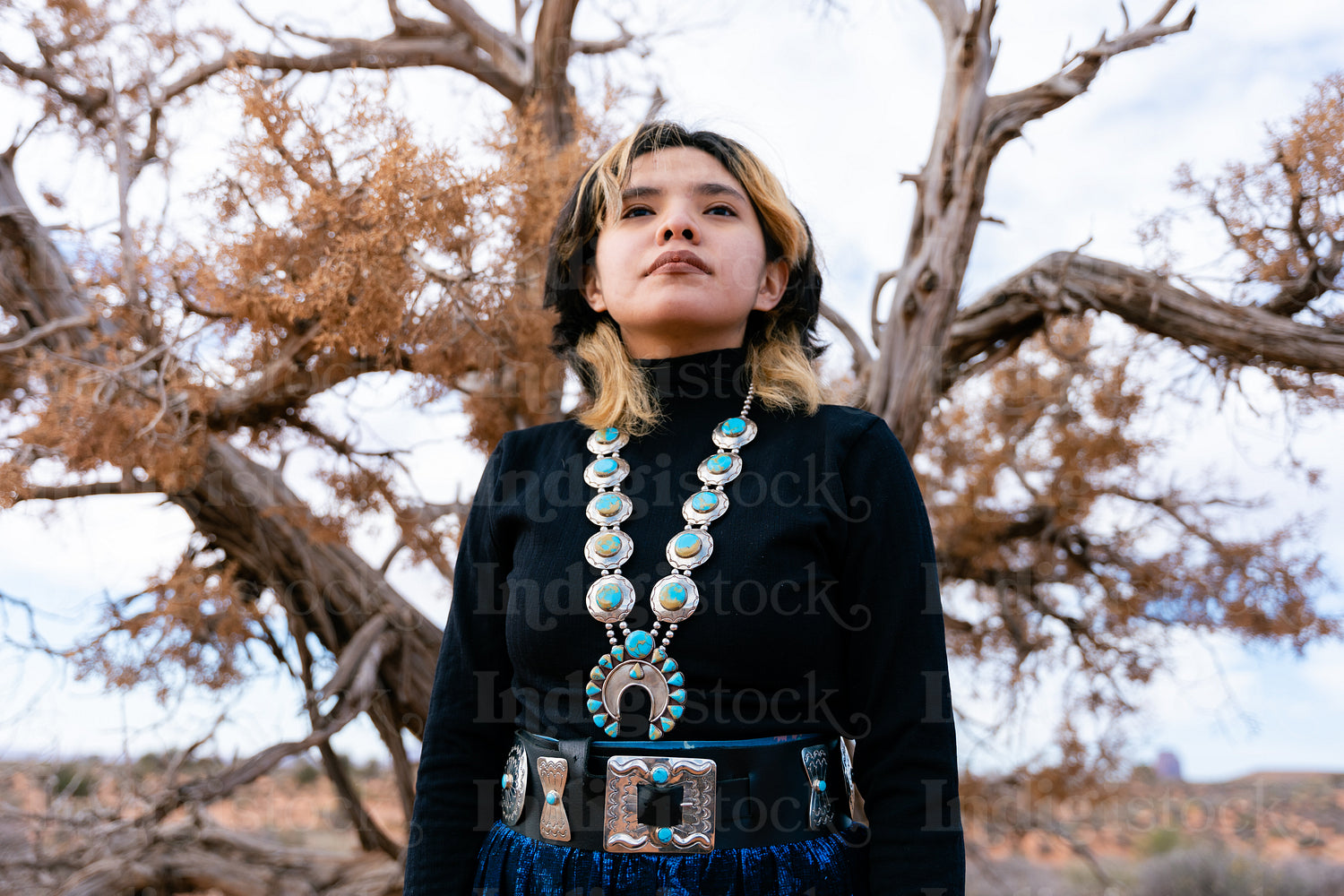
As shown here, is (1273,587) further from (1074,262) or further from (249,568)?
(249,568)

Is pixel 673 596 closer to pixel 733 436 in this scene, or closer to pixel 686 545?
pixel 686 545

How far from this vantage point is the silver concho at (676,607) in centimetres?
141

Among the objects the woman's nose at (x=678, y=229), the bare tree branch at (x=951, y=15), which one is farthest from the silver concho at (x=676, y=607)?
the bare tree branch at (x=951, y=15)

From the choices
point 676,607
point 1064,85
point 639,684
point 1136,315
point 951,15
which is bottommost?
point 639,684

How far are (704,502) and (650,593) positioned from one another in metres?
0.17

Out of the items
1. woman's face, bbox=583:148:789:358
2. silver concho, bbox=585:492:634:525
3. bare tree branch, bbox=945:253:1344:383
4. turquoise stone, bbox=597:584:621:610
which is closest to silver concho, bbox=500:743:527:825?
turquoise stone, bbox=597:584:621:610

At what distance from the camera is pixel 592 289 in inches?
72.9

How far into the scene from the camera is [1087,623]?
14.5ft

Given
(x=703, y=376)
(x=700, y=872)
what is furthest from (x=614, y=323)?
(x=700, y=872)

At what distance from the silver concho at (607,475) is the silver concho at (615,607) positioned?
20 centimetres

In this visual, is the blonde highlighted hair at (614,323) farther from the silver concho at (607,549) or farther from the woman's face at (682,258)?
the silver concho at (607,549)

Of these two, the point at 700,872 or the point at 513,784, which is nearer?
the point at 700,872

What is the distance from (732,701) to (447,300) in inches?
62.1

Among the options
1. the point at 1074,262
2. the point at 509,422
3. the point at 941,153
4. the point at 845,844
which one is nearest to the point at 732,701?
the point at 845,844
